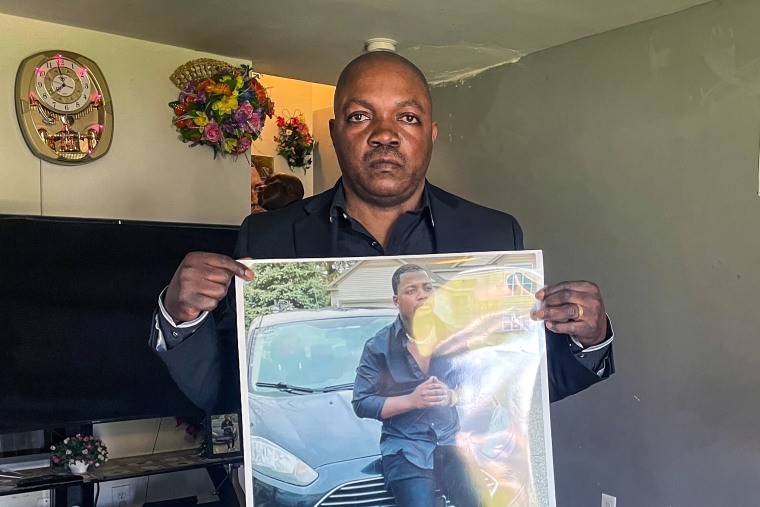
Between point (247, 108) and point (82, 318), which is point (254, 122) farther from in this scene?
point (82, 318)

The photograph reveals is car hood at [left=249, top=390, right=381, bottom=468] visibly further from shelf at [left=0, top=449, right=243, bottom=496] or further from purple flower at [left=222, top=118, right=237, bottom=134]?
purple flower at [left=222, top=118, right=237, bottom=134]

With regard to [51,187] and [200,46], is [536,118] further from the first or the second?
[51,187]

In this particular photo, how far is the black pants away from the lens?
1.11 m

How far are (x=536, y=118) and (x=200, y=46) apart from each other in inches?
58.9

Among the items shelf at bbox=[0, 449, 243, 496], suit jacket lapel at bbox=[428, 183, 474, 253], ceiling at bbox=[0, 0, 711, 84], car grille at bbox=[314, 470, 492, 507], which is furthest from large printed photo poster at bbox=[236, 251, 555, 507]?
shelf at bbox=[0, 449, 243, 496]

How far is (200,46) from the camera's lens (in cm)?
305

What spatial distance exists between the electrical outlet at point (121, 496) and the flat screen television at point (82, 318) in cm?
47

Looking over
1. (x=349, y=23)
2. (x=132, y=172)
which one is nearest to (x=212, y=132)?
(x=132, y=172)

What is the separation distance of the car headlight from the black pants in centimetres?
12

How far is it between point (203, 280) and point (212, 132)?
6.80 ft

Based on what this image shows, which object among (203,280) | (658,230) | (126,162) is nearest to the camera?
(203,280)

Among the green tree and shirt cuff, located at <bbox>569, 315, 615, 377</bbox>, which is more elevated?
the green tree

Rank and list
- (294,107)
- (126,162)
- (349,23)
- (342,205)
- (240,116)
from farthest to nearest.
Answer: (294,107) → (240,116) → (126,162) → (349,23) → (342,205)

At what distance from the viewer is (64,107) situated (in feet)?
8.85
